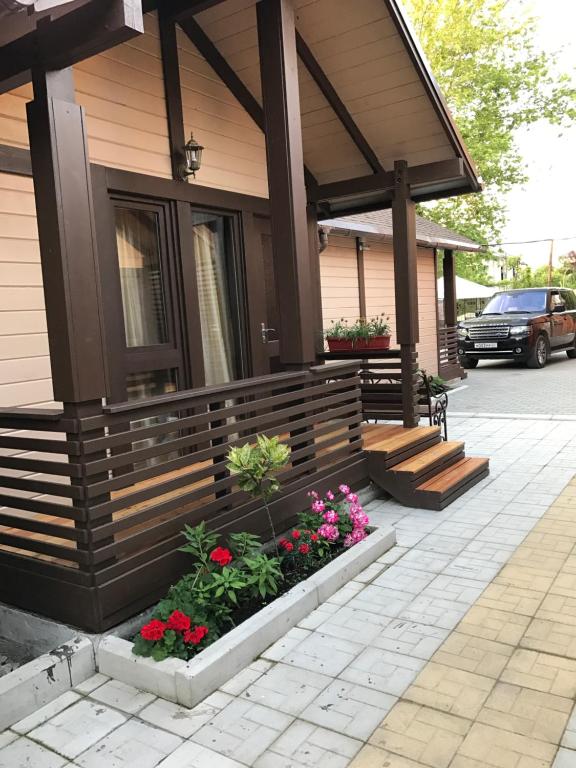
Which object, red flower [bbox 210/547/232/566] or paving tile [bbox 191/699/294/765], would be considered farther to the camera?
red flower [bbox 210/547/232/566]

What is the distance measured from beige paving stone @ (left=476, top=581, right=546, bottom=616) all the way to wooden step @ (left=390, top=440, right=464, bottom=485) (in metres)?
1.59

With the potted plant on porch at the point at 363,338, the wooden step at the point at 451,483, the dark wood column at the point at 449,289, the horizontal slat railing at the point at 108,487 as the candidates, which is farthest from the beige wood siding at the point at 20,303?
the dark wood column at the point at 449,289

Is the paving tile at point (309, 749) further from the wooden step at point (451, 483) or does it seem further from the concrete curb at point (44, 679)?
the wooden step at point (451, 483)

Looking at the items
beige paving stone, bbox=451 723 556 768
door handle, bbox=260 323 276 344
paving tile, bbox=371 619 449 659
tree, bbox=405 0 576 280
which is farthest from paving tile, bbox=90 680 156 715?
tree, bbox=405 0 576 280

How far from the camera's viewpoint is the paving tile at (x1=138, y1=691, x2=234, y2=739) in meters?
2.40

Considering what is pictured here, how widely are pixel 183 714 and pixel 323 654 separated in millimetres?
716

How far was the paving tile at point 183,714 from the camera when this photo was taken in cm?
240

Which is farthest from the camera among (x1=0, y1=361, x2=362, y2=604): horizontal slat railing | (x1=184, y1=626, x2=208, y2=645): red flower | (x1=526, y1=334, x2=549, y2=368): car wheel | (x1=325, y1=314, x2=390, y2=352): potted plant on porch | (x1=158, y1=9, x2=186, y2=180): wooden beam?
(x1=526, y1=334, x2=549, y2=368): car wheel

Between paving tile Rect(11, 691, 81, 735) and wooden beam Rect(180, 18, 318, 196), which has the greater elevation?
wooden beam Rect(180, 18, 318, 196)

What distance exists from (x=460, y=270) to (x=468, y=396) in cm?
1639

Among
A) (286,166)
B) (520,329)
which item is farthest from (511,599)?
(520,329)

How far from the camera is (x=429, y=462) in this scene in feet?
17.3

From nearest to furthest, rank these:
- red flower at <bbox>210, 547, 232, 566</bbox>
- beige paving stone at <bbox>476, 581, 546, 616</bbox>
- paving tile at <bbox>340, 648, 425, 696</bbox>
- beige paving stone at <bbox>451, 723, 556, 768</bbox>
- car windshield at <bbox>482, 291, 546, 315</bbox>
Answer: beige paving stone at <bbox>451, 723, 556, 768</bbox>, paving tile at <bbox>340, 648, 425, 696</bbox>, red flower at <bbox>210, 547, 232, 566</bbox>, beige paving stone at <bbox>476, 581, 546, 616</bbox>, car windshield at <bbox>482, 291, 546, 315</bbox>

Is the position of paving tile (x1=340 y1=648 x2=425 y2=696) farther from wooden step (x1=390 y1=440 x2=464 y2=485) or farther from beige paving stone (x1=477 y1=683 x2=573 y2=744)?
wooden step (x1=390 y1=440 x2=464 y2=485)
